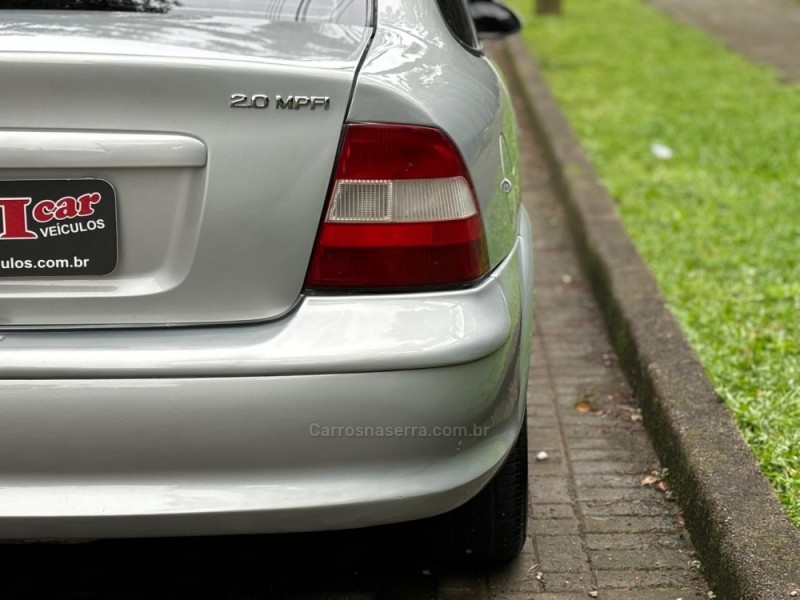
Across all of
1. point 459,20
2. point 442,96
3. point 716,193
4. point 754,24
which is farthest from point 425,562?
point 754,24

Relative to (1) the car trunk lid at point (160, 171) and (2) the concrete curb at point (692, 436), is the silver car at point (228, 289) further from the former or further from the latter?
(2) the concrete curb at point (692, 436)

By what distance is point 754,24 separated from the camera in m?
13.5

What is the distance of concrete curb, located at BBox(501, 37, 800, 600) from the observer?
264 centimetres

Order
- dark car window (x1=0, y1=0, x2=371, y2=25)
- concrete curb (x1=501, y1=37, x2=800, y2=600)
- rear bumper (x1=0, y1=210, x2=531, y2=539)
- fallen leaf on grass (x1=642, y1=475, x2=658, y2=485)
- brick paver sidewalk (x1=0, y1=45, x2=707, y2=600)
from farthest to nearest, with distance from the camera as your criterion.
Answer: fallen leaf on grass (x1=642, y1=475, x2=658, y2=485), brick paver sidewalk (x1=0, y1=45, x2=707, y2=600), concrete curb (x1=501, y1=37, x2=800, y2=600), dark car window (x1=0, y1=0, x2=371, y2=25), rear bumper (x1=0, y1=210, x2=531, y2=539)

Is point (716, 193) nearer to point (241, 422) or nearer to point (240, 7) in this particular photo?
point (240, 7)

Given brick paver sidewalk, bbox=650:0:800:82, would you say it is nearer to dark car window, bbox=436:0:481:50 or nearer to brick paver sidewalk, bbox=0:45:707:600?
dark car window, bbox=436:0:481:50

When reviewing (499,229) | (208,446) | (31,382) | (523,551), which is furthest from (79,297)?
(523,551)

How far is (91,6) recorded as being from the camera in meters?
2.50

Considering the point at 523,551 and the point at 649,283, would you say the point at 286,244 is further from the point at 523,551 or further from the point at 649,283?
the point at 649,283

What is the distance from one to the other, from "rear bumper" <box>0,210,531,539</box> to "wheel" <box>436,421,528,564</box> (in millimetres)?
451

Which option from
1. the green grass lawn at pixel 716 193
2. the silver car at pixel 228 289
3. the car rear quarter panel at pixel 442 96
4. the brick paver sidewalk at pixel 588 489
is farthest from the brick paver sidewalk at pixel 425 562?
the car rear quarter panel at pixel 442 96

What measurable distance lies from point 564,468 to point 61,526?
A: 1.67 meters

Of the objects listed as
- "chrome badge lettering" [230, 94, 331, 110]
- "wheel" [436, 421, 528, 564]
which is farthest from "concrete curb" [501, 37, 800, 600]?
"chrome badge lettering" [230, 94, 331, 110]

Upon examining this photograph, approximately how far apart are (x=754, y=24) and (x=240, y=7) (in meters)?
12.0
